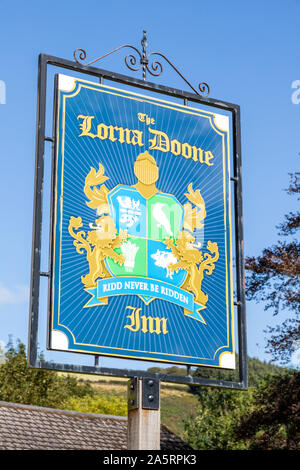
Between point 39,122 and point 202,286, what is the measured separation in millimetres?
2975

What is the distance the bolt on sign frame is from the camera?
370 inches

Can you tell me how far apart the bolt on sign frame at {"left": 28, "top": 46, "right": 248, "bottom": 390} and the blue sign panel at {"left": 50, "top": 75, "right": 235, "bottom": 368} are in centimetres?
1

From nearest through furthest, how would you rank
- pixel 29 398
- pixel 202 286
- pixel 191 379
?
pixel 191 379
pixel 202 286
pixel 29 398

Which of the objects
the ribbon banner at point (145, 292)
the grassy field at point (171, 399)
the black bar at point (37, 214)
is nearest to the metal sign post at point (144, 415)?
the ribbon banner at point (145, 292)

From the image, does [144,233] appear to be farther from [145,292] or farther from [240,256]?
[240,256]

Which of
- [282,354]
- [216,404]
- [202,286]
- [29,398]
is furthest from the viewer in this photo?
[216,404]

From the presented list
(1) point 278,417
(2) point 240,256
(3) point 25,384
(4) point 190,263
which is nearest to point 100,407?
(3) point 25,384

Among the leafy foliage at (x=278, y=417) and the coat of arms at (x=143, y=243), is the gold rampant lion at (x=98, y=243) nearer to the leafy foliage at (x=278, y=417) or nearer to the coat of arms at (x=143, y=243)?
the coat of arms at (x=143, y=243)

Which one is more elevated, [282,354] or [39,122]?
[39,122]

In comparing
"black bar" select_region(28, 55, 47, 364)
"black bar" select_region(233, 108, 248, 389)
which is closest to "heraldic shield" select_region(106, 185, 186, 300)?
"black bar" select_region(28, 55, 47, 364)

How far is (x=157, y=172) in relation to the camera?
1045 centimetres
